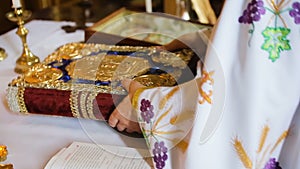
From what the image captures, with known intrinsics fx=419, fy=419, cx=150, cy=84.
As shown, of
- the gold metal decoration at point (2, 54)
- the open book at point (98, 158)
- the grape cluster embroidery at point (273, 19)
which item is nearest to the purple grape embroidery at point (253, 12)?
the grape cluster embroidery at point (273, 19)

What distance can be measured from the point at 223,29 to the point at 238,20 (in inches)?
0.8

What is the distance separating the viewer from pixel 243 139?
0.54 meters

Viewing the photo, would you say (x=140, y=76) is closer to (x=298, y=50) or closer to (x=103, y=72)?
(x=103, y=72)

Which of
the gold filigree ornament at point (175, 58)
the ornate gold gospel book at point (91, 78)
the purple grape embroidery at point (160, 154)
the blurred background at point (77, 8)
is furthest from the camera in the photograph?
the blurred background at point (77, 8)

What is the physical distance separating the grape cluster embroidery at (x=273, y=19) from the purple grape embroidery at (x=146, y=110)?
0.20 meters

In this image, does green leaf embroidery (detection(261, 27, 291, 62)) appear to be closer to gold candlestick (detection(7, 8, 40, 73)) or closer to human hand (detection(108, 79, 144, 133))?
human hand (detection(108, 79, 144, 133))

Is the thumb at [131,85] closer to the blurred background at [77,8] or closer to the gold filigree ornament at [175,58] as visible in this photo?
the gold filigree ornament at [175,58]

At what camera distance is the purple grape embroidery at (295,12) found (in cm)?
50

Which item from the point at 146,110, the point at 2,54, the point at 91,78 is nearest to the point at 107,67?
the point at 91,78

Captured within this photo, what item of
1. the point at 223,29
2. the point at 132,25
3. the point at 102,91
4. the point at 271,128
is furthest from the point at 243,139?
the point at 132,25

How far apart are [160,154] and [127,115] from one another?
0.11 metres

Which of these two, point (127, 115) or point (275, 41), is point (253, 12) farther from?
point (127, 115)

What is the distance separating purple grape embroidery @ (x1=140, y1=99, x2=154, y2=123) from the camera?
2.08 ft

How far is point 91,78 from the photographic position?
0.84 metres
